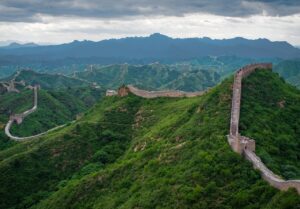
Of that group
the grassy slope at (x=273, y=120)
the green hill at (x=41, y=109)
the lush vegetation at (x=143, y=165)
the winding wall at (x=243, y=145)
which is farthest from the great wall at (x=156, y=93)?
the green hill at (x=41, y=109)

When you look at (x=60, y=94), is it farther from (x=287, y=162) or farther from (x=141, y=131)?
(x=287, y=162)

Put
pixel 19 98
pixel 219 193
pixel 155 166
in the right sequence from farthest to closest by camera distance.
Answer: pixel 19 98 < pixel 155 166 < pixel 219 193

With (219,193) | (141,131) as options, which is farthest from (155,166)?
(141,131)

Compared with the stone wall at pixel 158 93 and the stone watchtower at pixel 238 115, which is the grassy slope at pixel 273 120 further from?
the stone wall at pixel 158 93

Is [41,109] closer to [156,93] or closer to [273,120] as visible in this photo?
[156,93]

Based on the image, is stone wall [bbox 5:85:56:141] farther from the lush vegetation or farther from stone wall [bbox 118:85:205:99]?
the lush vegetation

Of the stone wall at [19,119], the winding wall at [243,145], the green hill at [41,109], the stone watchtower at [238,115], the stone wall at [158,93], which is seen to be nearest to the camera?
the winding wall at [243,145]

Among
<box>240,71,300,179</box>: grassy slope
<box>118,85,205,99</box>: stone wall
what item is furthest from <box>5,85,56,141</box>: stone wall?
<box>240,71,300,179</box>: grassy slope
